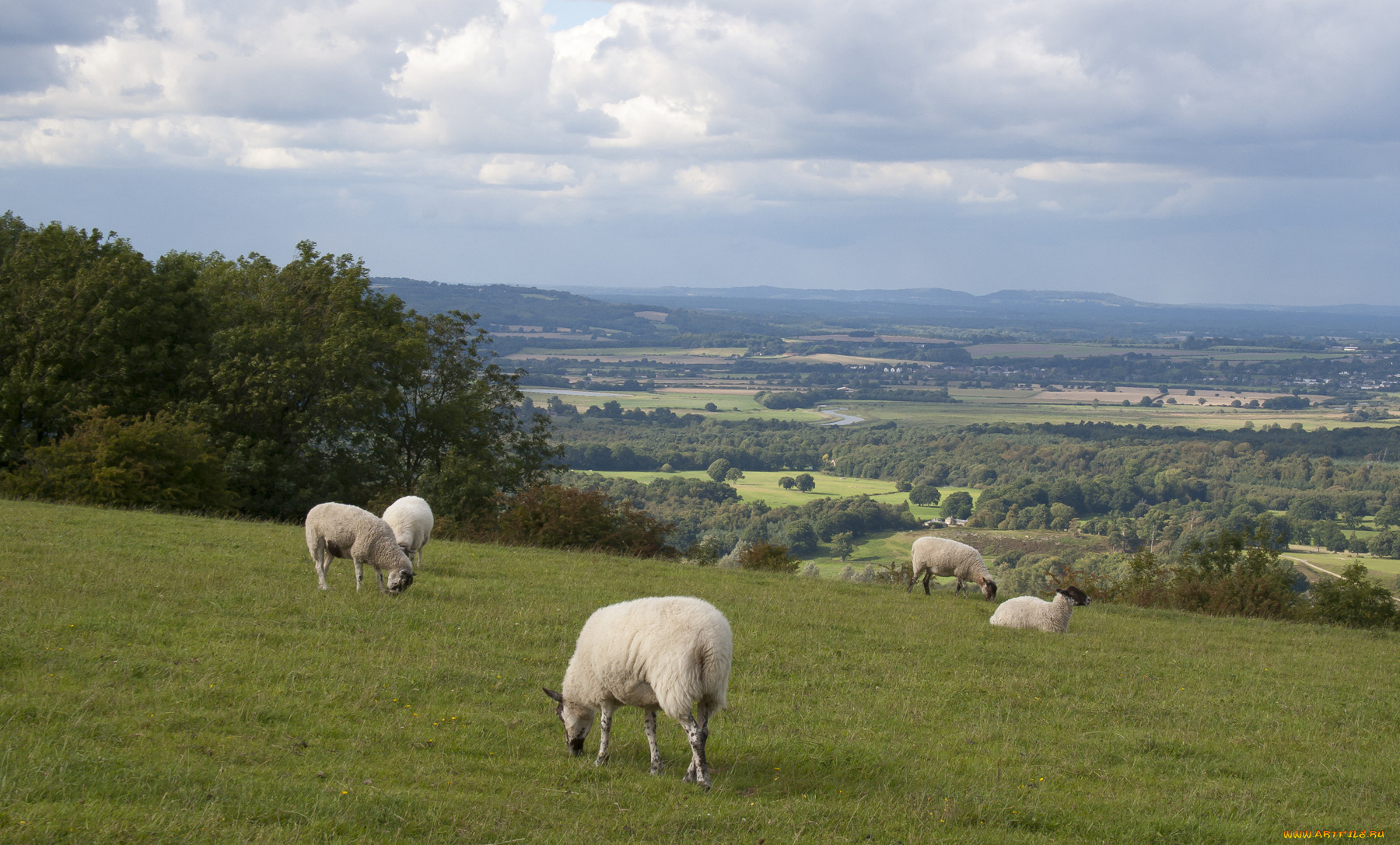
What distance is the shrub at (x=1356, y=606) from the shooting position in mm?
24656

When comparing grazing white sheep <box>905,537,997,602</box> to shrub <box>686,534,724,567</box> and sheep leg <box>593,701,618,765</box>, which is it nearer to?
shrub <box>686,534,724,567</box>

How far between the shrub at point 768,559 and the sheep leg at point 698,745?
1939 centimetres

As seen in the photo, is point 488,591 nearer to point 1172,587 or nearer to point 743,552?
point 743,552

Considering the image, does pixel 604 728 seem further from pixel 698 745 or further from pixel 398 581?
pixel 398 581

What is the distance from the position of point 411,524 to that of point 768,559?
12.0 meters

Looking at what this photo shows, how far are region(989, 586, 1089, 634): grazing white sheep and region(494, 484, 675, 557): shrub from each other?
12203 mm

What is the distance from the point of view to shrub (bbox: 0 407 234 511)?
27281 millimetres

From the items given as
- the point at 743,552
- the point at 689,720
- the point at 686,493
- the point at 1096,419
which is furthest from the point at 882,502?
the point at 1096,419

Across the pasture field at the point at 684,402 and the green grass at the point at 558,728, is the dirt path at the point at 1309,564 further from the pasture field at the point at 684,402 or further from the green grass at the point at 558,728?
the pasture field at the point at 684,402

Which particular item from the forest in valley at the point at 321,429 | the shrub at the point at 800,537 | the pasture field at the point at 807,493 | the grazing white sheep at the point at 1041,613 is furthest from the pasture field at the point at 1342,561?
the grazing white sheep at the point at 1041,613

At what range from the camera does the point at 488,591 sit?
56.5 feet

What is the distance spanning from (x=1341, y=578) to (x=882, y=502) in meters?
49.0

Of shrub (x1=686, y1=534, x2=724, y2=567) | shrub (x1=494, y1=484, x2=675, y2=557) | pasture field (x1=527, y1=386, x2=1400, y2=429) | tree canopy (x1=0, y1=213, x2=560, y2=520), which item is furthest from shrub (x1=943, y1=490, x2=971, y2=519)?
pasture field (x1=527, y1=386, x2=1400, y2=429)

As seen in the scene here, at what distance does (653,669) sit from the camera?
7.93 metres
